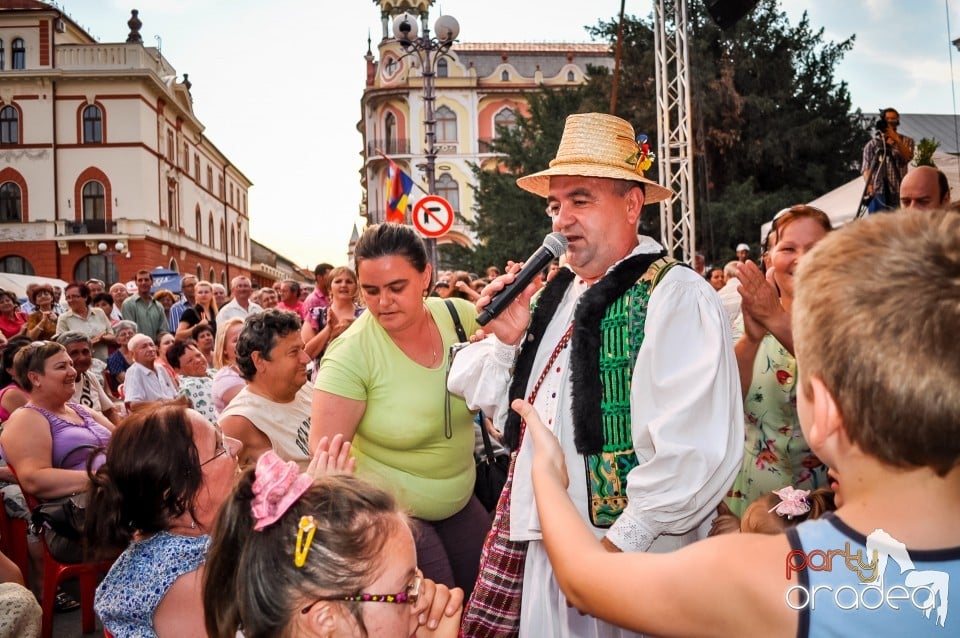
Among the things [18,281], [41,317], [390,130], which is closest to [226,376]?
[41,317]

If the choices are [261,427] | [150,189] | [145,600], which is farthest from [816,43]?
[150,189]

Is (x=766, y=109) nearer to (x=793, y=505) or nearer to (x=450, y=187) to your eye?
(x=793, y=505)

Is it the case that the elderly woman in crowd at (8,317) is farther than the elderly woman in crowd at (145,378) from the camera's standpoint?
Yes

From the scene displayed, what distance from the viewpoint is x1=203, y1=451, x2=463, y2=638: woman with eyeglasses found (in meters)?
1.56

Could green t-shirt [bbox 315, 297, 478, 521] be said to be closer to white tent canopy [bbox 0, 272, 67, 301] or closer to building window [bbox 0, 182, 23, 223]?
white tent canopy [bbox 0, 272, 67, 301]

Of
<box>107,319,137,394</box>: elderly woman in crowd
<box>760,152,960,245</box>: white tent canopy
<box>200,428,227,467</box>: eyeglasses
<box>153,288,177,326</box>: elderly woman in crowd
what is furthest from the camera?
<box>153,288,177,326</box>: elderly woman in crowd

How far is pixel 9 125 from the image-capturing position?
126ft

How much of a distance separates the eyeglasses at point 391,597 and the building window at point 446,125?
47.0 m

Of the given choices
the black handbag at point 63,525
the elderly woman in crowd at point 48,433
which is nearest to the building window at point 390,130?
the elderly woman in crowd at point 48,433

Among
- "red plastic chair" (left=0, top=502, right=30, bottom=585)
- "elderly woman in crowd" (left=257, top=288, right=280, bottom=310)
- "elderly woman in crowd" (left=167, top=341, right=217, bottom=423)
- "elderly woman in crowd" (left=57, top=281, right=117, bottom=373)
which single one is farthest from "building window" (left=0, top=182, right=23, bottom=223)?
"red plastic chair" (left=0, top=502, right=30, bottom=585)

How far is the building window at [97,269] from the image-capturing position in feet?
125

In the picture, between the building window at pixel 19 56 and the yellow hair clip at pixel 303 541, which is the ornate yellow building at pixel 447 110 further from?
the yellow hair clip at pixel 303 541

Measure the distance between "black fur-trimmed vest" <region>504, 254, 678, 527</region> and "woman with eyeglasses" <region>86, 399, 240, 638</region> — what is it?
1.18 meters

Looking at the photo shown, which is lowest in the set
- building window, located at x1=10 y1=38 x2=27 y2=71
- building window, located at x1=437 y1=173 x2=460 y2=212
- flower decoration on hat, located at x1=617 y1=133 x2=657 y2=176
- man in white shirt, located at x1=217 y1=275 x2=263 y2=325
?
man in white shirt, located at x1=217 y1=275 x2=263 y2=325
